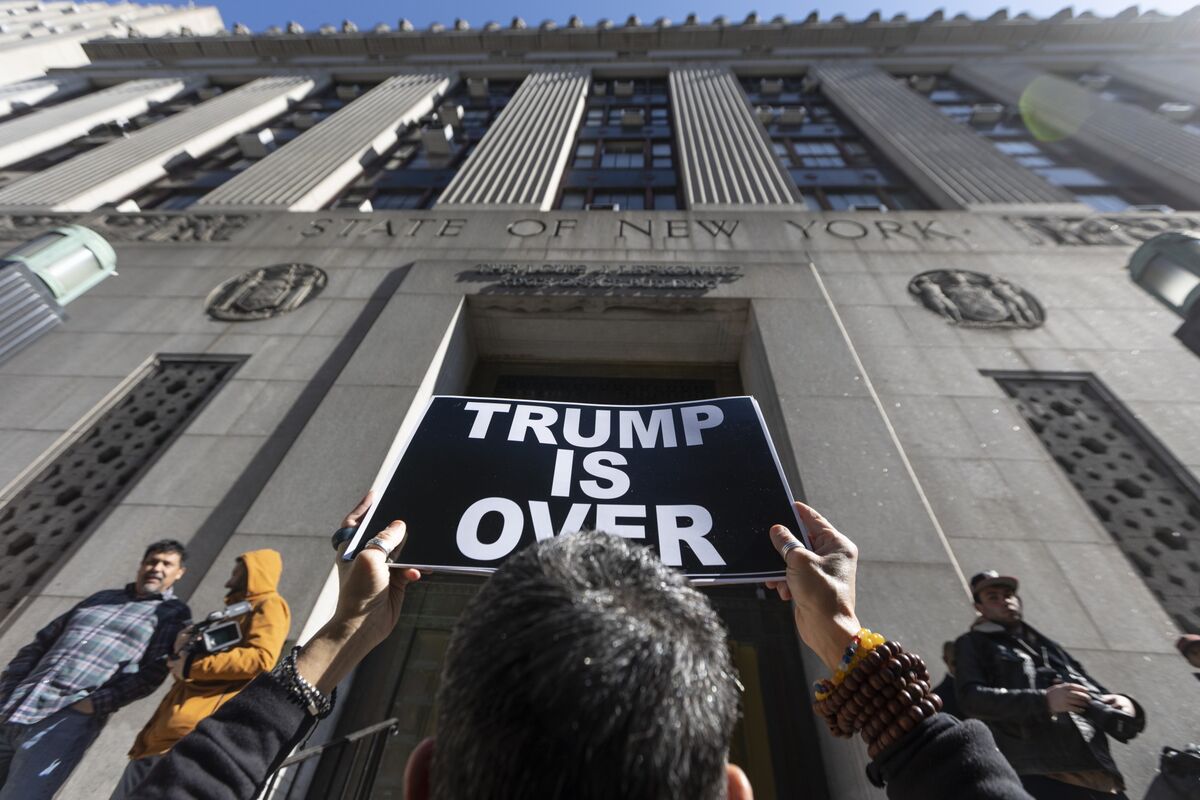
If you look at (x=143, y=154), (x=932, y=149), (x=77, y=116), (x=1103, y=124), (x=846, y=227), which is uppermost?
(x=77, y=116)

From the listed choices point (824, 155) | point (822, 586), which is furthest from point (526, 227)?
point (824, 155)

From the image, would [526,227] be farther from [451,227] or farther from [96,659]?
[96,659]

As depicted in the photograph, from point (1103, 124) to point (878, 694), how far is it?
20.4 m

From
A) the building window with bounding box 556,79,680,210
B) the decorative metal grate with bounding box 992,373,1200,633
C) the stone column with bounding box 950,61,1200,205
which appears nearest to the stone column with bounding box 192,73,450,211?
the building window with bounding box 556,79,680,210

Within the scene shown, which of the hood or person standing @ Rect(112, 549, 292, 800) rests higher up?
the hood

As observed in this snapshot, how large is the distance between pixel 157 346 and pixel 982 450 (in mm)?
12358

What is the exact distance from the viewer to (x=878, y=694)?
5.50ft

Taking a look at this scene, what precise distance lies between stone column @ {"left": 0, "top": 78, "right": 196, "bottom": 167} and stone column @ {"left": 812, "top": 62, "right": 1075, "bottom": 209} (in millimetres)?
26864

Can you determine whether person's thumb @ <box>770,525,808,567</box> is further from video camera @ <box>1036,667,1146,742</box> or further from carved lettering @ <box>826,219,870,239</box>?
carved lettering @ <box>826,219,870,239</box>

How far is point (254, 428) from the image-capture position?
20.3 ft

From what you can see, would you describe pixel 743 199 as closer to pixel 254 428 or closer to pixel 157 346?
pixel 254 428

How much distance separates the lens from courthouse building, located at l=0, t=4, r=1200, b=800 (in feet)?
14.5

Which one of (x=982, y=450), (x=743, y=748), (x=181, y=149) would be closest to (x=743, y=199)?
(x=982, y=450)

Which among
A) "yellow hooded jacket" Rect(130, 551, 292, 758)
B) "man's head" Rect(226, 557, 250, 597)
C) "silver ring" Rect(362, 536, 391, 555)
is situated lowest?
"yellow hooded jacket" Rect(130, 551, 292, 758)
